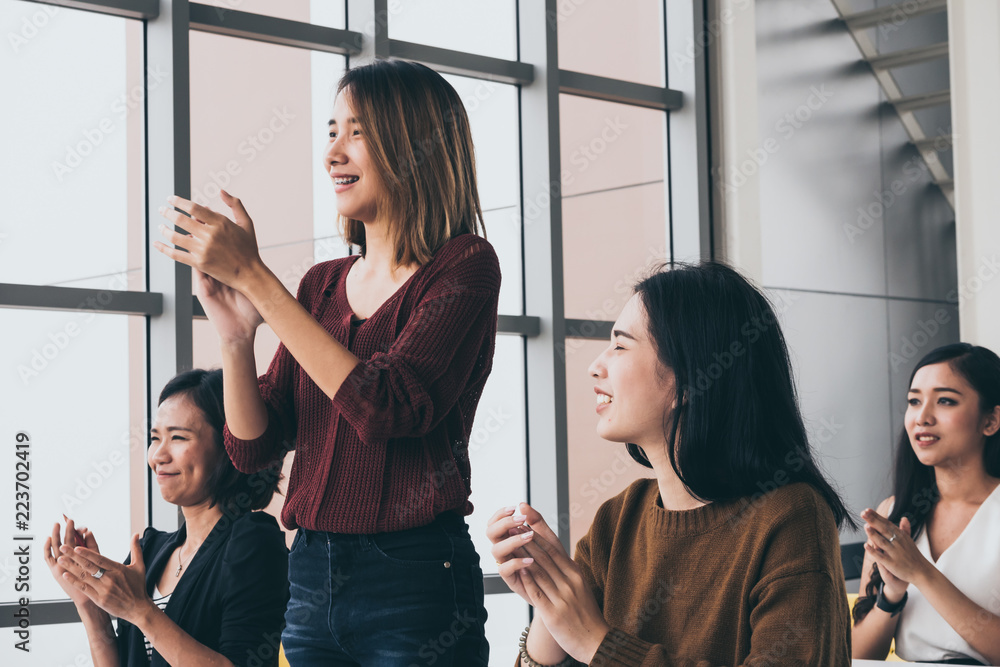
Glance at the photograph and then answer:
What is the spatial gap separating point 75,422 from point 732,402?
255 cm

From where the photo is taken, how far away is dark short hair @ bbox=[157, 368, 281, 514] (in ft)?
7.34

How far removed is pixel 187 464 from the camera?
2246 millimetres

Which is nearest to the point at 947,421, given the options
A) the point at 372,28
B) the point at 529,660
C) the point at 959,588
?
the point at 959,588

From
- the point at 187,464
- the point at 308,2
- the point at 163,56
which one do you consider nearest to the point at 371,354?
the point at 187,464

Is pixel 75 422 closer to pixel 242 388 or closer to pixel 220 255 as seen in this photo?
pixel 242 388

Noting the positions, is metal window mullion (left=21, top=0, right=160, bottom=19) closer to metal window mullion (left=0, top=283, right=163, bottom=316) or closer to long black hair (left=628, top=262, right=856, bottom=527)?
metal window mullion (left=0, top=283, right=163, bottom=316)

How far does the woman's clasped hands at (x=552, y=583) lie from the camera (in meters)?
1.33

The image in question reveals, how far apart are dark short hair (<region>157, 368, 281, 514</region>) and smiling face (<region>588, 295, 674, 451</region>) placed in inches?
Result: 34.6

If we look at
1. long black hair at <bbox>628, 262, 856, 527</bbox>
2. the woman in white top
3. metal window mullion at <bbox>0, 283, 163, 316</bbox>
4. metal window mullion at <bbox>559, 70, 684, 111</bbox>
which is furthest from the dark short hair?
metal window mullion at <bbox>559, 70, 684, 111</bbox>

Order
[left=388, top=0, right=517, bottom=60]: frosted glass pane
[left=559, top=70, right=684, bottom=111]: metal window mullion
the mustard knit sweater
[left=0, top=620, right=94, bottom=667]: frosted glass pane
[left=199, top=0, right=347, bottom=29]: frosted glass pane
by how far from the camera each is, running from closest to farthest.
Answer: the mustard knit sweater < [left=0, top=620, right=94, bottom=667]: frosted glass pane < [left=199, top=0, right=347, bottom=29]: frosted glass pane < [left=388, top=0, right=517, bottom=60]: frosted glass pane < [left=559, top=70, right=684, bottom=111]: metal window mullion

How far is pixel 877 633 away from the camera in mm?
2648

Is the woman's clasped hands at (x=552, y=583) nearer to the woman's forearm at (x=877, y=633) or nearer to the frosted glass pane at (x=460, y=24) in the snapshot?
the woman's forearm at (x=877, y=633)

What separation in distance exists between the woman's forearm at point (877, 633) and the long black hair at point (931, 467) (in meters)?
0.09

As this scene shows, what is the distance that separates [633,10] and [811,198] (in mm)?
1261
